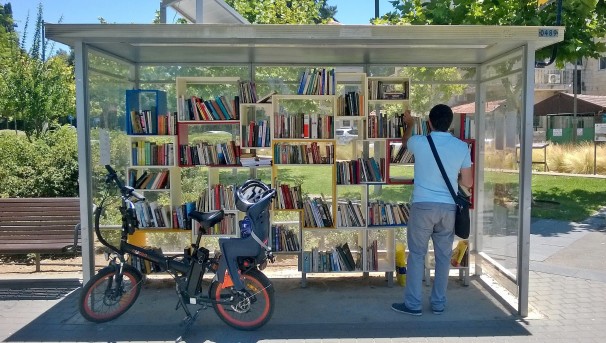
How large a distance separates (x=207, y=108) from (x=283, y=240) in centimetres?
174

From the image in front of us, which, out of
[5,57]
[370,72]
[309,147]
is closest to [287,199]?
[309,147]

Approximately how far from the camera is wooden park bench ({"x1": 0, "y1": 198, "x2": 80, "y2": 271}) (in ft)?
22.9

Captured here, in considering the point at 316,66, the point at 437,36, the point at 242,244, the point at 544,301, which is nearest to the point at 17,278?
the point at 242,244

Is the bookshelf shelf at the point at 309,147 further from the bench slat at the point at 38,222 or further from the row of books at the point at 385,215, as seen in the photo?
the bench slat at the point at 38,222

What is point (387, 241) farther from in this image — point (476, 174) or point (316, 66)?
point (316, 66)

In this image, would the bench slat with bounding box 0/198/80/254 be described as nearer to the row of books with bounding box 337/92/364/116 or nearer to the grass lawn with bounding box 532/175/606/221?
the row of books with bounding box 337/92/364/116

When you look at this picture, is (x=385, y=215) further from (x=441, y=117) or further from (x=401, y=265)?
(x=441, y=117)

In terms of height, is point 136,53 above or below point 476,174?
above

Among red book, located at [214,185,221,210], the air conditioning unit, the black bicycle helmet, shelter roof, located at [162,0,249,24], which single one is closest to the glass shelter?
red book, located at [214,185,221,210]

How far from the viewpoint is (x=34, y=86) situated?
531 inches

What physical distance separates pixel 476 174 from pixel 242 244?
10.9ft

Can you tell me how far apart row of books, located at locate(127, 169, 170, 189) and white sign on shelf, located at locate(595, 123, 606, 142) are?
17317mm

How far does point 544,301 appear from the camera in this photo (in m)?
6.06

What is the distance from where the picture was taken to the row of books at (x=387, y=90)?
256 inches
